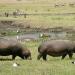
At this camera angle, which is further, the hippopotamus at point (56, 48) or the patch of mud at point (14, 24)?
the patch of mud at point (14, 24)

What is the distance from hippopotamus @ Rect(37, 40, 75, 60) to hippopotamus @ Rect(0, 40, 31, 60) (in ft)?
2.18

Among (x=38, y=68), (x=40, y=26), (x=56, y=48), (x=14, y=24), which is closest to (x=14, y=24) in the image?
(x=14, y=24)

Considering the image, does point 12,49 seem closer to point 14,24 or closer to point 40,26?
point 40,26

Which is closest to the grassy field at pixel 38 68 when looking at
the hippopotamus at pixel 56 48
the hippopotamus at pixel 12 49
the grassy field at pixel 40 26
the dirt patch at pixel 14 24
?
the grassy field at pixel 40 26

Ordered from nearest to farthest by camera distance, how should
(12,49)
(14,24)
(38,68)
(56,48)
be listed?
(38,68)
(12,49)
(56,48)
(14,24)

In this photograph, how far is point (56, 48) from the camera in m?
18.6

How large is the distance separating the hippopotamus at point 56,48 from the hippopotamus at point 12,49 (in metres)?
0.66

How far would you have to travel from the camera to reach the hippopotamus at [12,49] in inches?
702

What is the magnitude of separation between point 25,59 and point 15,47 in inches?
26.9

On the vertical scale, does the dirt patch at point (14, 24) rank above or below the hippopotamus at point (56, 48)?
below

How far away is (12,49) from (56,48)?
1982mm

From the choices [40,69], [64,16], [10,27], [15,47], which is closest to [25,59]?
[15,47]

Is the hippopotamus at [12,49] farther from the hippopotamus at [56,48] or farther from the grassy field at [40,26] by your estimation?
the hippopotamus at [56,48]

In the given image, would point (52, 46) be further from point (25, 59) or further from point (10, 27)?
point (10, 27)
